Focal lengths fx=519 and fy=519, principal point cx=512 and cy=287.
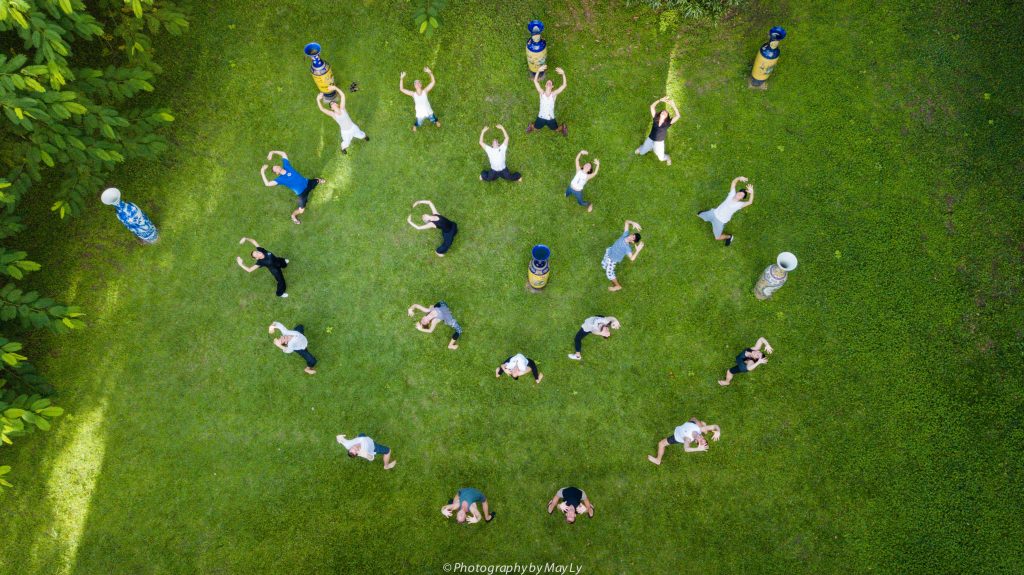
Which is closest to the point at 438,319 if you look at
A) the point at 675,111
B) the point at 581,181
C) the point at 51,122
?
the point at 581,181

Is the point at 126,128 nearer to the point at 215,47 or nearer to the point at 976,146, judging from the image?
the point at 215,47

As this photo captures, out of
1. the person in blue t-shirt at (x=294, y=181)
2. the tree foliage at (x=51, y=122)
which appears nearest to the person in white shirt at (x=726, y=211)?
the person in blue t-shirt at (x=294, y=181)

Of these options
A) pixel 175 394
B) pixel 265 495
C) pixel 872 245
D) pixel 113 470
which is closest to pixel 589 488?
pixel 265 495

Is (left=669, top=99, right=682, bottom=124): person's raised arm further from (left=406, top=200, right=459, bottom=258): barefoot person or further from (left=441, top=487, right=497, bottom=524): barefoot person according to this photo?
(left=441, top=487, right=497, bottom=524): barefoot person

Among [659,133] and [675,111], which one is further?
[675,111]

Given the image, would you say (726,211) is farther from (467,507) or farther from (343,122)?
(343,122)

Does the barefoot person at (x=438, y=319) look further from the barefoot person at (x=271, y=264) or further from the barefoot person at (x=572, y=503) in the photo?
the barefoot person at (x=572, y=503)

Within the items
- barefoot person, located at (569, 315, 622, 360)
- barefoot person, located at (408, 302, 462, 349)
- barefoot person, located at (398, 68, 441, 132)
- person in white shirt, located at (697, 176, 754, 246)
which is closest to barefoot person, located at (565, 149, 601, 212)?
person in white shirt, located at (697, 176, 754, 246)
